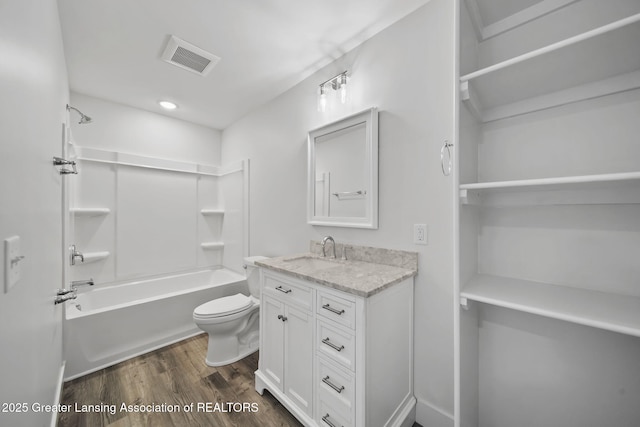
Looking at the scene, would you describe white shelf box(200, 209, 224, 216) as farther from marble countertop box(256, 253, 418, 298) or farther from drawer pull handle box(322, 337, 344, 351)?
drawer pull handle box(322, 337, 344, 351)

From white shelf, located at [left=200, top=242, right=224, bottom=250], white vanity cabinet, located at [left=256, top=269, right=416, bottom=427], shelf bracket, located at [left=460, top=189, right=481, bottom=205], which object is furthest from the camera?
white shelf, located at [left=200, top=242, right=224, bottom=250]

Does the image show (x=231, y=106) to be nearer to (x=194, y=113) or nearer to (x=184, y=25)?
(x=194, y=113)

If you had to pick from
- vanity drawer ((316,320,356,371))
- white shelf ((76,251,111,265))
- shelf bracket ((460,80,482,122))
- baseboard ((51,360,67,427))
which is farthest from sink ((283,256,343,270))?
white shelf ((76,251,111,265))

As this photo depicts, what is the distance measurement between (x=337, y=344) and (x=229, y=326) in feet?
4.03

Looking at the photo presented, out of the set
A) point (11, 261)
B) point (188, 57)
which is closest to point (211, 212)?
point (188, 57)

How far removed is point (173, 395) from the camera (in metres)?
1.73

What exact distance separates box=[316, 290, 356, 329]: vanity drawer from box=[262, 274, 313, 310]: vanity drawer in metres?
0.08

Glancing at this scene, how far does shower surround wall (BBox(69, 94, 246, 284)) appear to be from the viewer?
261cm

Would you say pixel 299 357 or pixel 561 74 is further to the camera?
pixel 299 357

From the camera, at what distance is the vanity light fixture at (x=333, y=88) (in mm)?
1855

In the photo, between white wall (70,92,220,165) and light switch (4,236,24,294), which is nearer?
light switch (4,236,24,294)

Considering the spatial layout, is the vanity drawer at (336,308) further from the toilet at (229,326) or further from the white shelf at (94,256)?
the white shelf at (94,256)

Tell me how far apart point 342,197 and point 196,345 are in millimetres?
2013

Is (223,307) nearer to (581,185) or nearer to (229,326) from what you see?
(229,326)
